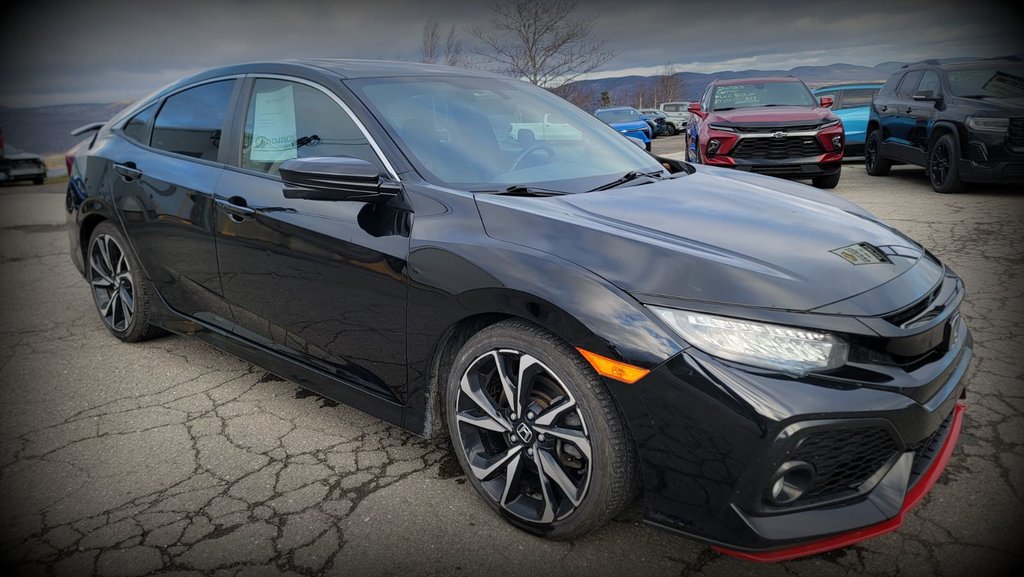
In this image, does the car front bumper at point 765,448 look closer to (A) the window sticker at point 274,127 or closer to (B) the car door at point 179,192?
(A) the window sticker at point 274,127

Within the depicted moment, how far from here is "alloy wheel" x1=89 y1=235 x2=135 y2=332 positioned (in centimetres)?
419

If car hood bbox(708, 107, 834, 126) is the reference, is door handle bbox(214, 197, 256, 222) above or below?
below

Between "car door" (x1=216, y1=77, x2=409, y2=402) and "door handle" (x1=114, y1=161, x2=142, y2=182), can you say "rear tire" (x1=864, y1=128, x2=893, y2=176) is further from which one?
"door handle" (x1=114, y1=161, x2=142, y2=182)

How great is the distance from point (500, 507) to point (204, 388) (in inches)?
83.0

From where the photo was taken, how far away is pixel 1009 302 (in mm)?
4535

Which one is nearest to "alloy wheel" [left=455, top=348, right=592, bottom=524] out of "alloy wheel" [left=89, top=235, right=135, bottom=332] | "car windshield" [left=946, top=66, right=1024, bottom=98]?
"alloy wheel" [left=89, top=235, right=135, bottom=332]

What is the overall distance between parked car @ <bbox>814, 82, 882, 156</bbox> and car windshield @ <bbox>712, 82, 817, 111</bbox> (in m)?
2.36

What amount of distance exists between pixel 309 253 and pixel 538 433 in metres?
1.25

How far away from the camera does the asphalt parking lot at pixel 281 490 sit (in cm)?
224

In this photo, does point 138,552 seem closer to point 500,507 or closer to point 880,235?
point 500,507

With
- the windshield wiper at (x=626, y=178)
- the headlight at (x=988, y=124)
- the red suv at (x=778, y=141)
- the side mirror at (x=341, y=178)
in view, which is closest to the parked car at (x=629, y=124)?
the red suv at (x=778, y=141)

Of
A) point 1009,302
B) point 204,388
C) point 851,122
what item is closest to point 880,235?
point 1009,302

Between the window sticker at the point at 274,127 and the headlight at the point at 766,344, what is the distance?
6.66ft

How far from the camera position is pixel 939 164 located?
29.2 feet
